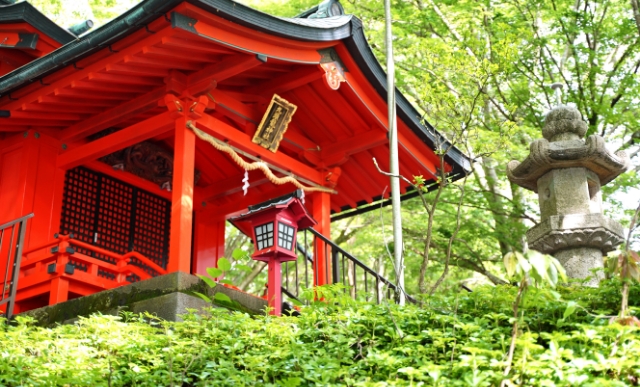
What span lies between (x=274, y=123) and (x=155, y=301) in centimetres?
376

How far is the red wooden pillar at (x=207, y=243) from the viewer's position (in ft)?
41.7

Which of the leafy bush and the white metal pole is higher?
the white metal pole

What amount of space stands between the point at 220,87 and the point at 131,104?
1.30 metres

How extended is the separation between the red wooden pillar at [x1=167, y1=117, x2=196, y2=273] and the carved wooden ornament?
1361mm

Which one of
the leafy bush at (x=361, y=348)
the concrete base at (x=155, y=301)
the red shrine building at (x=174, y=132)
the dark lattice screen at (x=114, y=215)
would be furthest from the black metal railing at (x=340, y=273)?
the dark lattice screen at (x=114, y=215)

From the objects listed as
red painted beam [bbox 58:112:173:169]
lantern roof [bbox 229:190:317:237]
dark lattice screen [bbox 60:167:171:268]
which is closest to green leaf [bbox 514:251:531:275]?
lantern roof [bbox 229:190:317:237]

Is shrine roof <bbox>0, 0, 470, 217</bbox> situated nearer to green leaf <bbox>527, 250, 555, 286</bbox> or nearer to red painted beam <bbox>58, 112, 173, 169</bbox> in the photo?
red painted beam <bbox>58, 112, 173, 169</bbox>

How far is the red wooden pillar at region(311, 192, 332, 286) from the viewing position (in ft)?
36.2

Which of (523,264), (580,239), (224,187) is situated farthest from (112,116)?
(523,264)

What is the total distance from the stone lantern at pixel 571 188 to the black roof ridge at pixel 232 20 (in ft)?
3.94

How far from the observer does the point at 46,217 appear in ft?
34.8

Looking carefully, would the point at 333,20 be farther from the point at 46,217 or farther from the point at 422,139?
the point at 46,217

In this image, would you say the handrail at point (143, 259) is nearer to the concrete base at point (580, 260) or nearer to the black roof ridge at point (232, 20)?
the black roof ridge at point (232, 20)

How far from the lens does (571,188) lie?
9109 millimetres
